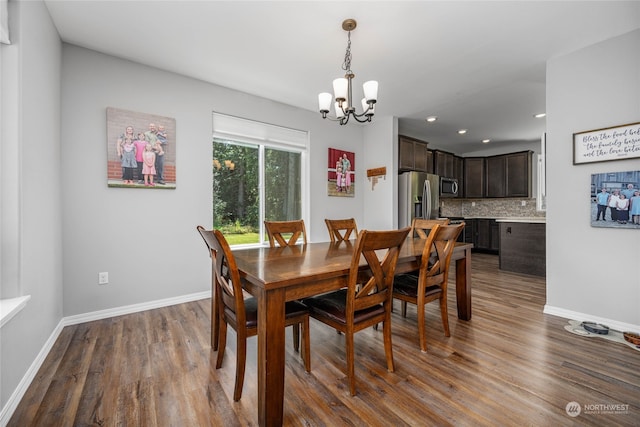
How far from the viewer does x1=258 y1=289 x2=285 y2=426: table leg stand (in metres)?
1.25

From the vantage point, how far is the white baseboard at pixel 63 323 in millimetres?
1392

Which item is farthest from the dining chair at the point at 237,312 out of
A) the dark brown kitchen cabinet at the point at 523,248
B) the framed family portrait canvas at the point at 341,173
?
the dark brown kitchen cabinet at the point at 523,248

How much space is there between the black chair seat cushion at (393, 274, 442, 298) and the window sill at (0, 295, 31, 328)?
2.23m

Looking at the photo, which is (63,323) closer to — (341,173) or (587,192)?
(341,173)

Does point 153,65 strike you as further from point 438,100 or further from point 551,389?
point 551,389

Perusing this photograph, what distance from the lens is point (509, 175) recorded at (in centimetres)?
607

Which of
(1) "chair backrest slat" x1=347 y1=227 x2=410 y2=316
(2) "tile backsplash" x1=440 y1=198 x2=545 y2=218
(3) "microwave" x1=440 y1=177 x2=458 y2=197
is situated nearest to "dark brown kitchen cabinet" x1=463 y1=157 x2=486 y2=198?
(2) "tile backsplash" x1=440 y1=198 x2=545 y2=218

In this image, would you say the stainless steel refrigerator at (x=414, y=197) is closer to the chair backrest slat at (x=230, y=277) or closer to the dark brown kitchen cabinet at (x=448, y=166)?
the dark brown kitchen cabinet at (x=448, y=166)

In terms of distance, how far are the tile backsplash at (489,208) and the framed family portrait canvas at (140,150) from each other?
19.8 feet

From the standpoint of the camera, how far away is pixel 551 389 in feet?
5.11

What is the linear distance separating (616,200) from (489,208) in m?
4.68

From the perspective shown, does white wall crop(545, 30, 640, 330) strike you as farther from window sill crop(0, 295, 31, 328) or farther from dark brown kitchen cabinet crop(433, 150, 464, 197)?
window sill crop(0, 295, 31, 328)

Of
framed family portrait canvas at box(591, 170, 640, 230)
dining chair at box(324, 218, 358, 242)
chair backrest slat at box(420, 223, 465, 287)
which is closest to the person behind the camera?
chair backrest slat at box(420, 223, 465, 287)

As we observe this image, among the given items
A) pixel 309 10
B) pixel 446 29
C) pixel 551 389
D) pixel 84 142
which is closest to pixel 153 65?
pixel 84 142
